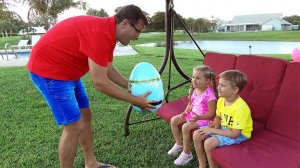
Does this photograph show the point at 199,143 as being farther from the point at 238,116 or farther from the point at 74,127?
the point at 74,127

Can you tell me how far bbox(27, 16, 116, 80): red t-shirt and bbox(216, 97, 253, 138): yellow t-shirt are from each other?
115cm

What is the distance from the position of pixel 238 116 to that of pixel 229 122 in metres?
0.11

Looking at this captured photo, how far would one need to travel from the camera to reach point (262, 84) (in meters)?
3.04

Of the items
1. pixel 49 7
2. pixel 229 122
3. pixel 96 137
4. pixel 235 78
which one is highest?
pixel 49 7

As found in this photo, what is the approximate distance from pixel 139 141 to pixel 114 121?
2.89 feet

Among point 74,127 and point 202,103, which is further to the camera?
point 202,103

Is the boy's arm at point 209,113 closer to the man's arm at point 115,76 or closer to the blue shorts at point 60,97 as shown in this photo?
the man's arm at point 115,76

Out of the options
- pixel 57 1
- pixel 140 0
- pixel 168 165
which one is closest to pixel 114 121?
pixel 168 165

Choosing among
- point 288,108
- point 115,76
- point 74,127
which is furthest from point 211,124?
point 74,127

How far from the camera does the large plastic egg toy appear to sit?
8.57ft

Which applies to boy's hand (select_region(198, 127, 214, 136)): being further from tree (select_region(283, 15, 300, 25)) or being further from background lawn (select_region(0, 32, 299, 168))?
tree (select_region(283, 15, 300, 25))

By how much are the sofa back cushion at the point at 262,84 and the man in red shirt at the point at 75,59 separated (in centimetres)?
125

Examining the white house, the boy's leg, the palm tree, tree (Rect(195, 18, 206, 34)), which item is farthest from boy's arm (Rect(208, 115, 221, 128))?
the white house

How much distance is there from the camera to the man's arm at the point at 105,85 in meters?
2.09
